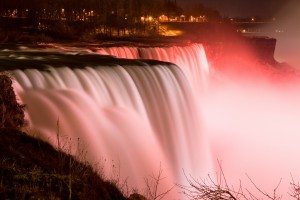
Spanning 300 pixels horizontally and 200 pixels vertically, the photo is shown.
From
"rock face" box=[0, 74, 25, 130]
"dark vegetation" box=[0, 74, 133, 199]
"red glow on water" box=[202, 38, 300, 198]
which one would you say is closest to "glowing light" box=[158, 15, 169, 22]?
"red glow on water" box=[202, 38, 300, 198]

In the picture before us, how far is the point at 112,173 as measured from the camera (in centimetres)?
1127

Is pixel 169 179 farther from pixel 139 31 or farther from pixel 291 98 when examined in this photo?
pixel 139 31

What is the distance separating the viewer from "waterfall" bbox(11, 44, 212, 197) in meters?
12.0

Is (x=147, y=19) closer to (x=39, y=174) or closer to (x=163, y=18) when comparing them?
(x=163, y=18)

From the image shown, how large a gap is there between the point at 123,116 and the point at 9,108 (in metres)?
4.23

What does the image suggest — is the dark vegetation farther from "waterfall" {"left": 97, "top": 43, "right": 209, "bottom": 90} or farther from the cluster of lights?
the cluster of lights

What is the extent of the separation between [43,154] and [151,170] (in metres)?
5.12

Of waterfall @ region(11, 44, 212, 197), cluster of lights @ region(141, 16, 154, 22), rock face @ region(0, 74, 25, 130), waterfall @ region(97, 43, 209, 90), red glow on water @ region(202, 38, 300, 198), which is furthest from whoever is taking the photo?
cluster of lights @ region(141, 16, 154, 22)

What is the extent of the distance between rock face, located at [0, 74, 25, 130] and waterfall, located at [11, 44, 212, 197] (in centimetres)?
71

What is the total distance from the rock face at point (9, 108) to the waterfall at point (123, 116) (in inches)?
28.0

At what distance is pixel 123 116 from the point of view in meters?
14.0

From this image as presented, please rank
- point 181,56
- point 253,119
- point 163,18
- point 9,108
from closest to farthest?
1. point 9,108
2. point 181,56
3. point 253,119
4. point 163,18

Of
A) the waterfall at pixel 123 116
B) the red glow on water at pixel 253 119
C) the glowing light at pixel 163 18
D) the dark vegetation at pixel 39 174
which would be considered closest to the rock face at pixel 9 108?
the dark vegetation at pixel 39 174

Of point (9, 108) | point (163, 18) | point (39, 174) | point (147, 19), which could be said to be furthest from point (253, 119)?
point (163, 18)
